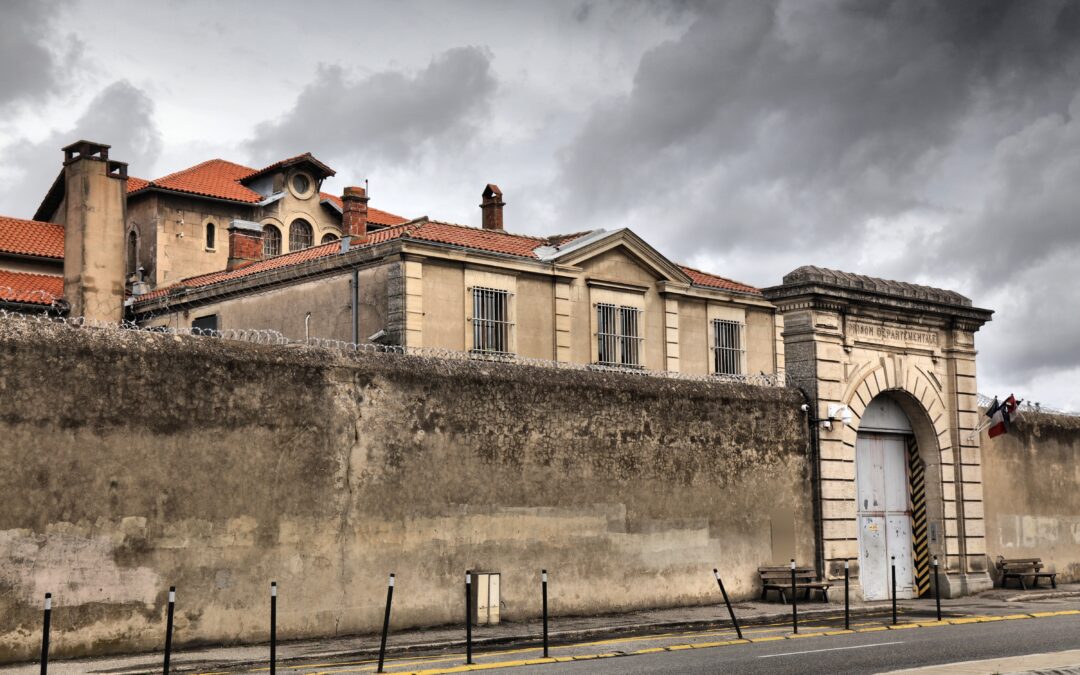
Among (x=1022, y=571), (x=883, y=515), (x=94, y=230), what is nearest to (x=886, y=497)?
(x=883, y=515)

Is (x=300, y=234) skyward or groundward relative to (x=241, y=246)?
skyward

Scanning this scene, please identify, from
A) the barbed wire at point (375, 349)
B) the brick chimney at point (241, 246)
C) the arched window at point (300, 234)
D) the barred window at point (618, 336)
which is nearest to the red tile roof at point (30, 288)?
the brick chimney at point (241, 246)

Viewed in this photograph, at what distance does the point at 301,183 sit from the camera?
4966cm

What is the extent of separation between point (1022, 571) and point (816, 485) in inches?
263

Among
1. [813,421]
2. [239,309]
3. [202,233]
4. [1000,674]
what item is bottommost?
[1000,674]

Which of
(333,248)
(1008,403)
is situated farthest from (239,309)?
(1008,403)

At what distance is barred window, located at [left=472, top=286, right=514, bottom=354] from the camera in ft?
96.4

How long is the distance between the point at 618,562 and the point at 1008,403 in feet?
38.3

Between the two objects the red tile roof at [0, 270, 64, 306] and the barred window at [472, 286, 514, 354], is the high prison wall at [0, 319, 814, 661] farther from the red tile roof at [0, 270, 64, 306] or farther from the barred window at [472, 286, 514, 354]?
the red tile roof at [0, 270, 64, 306]

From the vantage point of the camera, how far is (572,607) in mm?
21266

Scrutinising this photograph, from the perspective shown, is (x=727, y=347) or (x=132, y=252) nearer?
(x=727, y=347)

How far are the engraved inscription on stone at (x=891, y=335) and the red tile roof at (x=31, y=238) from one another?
86.1 ft

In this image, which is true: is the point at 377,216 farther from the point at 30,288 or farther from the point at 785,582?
the point at 785,582

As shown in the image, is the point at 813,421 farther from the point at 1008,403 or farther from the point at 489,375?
the point at 489,375
